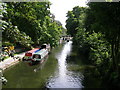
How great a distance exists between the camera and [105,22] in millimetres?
12461

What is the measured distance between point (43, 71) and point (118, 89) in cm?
967

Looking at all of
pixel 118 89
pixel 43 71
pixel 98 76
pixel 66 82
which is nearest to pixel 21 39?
pixel 118 89

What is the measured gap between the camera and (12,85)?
587 inches

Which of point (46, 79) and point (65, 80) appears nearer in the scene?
point (65, 80)

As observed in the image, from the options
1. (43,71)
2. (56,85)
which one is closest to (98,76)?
(56,85)

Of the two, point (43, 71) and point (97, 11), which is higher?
point (97, 11)

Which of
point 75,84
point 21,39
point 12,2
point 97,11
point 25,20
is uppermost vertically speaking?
point 97,11

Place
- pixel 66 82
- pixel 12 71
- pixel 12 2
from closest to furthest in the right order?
pixel 12 2 → pixel 66 82 → pixel 12 71

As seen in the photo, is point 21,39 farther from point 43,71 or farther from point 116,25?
point 43,71

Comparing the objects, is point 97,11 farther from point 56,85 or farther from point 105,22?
point 56,85

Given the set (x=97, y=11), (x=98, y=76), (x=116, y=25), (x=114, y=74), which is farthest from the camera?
(x=98, y=76)

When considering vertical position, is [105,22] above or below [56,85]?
above

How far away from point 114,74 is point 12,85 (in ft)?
30.6

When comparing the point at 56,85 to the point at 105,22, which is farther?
the point at 56,85
